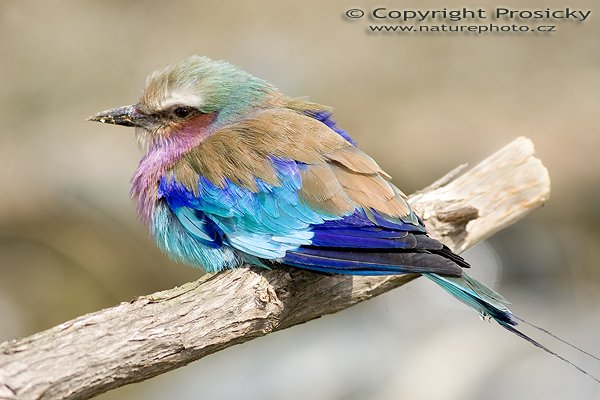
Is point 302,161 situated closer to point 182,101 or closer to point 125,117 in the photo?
point 182,101

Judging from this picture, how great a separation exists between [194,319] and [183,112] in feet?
3.85

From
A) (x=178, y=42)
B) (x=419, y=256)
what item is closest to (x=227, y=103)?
(x=419, y=256)

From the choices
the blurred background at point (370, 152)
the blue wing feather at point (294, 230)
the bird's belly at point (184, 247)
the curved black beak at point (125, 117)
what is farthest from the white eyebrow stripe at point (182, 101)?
the blurred background at point (370, 152)

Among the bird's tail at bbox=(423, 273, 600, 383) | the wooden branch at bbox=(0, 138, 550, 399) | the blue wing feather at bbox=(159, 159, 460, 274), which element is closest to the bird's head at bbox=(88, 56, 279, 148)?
the blue wing feather at bbox=(159, 159, 460, 274)

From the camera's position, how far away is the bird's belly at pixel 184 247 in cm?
382

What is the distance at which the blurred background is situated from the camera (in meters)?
6.46

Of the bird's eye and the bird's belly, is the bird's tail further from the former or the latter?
the bird's eye

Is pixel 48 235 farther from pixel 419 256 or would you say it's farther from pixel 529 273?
pixel 419 256

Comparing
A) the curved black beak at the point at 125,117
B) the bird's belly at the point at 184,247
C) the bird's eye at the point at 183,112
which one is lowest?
the bird's belly at the point at 184,247

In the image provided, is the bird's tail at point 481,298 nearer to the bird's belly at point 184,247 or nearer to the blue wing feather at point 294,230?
the blue wing feather at point 294,230

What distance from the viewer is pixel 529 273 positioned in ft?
24.3

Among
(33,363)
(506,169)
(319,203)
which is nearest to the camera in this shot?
(33,363)

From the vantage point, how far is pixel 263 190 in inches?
148

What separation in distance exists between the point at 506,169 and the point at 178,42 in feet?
18.8
